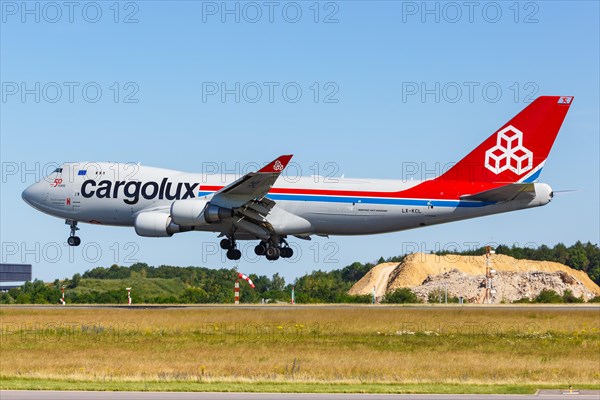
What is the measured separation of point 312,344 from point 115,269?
313ft

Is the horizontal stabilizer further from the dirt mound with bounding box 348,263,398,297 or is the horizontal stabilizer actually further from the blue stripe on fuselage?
the dirt mound with bounding box 348,263,398,297

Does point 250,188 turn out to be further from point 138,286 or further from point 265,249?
point 138,286

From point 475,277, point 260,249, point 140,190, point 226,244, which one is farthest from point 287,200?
point 475,277

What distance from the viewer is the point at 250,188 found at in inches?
2223

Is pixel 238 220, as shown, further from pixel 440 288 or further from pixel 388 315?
pixel 440 288

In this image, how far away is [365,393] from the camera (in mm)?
26953

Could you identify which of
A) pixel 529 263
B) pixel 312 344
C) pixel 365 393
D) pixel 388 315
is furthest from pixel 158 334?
pixel 529 263

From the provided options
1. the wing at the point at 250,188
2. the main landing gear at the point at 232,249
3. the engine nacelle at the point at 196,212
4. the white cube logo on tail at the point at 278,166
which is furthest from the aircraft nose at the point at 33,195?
the white cube logo on tail at the point at 278,166

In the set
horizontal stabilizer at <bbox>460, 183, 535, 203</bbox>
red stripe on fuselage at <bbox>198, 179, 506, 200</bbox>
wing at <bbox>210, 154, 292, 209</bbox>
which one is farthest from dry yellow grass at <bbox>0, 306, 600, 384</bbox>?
red stripe on fuselage at <bbox>198, 179, 506, 200</bbox>

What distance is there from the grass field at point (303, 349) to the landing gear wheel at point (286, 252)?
449 inches

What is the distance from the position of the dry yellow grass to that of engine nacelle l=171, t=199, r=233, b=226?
6.20 meters

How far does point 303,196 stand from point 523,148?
43.9ft

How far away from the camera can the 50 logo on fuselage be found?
6078 centimetres

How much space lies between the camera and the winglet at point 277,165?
175 feet
